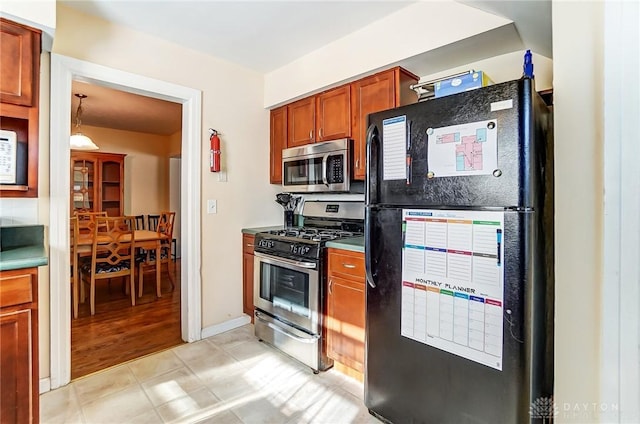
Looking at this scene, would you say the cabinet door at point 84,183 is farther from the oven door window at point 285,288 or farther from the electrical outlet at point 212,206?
the oven door window at point 285,288

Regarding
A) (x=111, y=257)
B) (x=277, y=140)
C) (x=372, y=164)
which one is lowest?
(x=111, y=257)

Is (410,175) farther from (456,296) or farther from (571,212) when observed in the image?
(571,212)

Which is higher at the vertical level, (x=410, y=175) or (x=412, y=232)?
(x=410, y=175)

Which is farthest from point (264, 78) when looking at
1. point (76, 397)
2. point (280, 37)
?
point (76, 397)

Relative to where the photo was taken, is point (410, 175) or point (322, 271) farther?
point (322, 271)

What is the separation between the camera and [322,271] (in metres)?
2.18

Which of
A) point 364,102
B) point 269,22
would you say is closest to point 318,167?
point 364,102

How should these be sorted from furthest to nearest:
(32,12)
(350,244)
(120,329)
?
(120,329)
(350,244)
(32,12)

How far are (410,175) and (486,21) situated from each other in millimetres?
1041

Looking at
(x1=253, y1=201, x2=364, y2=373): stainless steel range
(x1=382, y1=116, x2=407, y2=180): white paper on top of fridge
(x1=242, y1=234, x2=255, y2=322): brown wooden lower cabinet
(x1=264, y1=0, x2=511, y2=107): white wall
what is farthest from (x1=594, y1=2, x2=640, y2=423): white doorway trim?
(x1=242, y1=234, x2=255, y2=322): brown wooden lower cabinet

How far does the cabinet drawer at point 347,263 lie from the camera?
1966 mm

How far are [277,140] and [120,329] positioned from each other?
2349 millimetres

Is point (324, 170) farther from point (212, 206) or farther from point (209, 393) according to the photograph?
point (209, 393)

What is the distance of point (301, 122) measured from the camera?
2.90m
